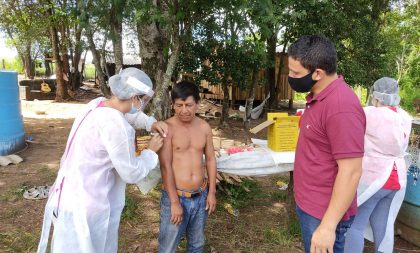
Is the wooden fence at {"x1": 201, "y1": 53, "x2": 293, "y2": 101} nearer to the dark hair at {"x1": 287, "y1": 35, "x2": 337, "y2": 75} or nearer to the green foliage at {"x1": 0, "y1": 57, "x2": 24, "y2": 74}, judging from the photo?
the dark hair at {"x1": 287, "y1": 35, "x2": 337, "y2": 75}

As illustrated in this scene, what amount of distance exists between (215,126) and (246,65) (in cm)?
213

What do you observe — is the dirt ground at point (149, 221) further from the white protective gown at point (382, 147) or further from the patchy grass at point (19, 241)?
the white protective gown at point (382, 147)

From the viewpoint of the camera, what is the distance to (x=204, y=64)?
31.1 ft

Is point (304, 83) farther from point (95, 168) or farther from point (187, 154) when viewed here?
point (95, 168)

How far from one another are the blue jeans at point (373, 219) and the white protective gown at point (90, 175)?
5.98 feet

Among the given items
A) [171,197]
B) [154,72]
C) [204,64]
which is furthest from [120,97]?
[204,64]

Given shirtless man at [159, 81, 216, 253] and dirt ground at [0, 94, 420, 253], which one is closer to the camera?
shirtless man at [159, 81, 216, 253]

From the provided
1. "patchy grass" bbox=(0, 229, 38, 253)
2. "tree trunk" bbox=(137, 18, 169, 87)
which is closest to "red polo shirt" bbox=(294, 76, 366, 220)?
"patchy grass" bbox=(0, 229, 38, 253)

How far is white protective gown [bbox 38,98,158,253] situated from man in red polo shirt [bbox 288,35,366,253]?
3.26 feet

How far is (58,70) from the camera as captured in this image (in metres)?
14.9

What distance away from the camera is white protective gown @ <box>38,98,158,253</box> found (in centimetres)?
203

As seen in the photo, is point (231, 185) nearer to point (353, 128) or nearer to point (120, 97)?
point (120, 97)

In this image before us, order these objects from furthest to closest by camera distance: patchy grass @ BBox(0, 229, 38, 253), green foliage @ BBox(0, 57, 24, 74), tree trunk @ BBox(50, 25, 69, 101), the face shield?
green foliage @ BBox(0, 57, 24, 74) < tree trunk @ BBox(50, 25, 69, 101) < patchy grass @ BBox(0, 229, 38, 253) < the face shield

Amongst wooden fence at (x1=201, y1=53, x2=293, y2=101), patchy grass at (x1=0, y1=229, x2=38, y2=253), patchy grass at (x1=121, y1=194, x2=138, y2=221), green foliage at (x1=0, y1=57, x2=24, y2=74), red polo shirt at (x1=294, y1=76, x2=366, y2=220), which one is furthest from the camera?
green foliage at (x1=0, y1=57, x2=24, y2=74)
